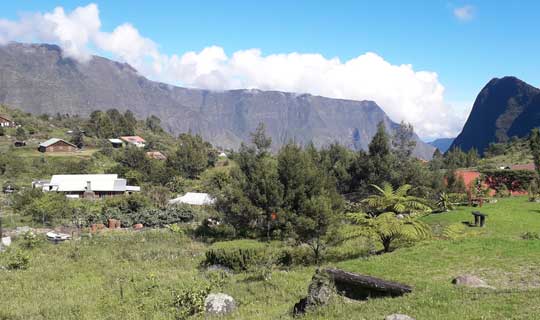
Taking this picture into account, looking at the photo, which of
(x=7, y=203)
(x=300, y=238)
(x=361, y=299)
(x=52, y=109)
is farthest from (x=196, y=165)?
(x=52, y=109)

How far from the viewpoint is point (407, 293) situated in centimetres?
736

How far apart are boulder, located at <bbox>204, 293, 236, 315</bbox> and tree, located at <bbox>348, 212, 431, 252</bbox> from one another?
16.3 ft

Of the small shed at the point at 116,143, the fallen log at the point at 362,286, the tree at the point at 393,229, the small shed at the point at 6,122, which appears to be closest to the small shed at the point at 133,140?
the small shed at the point at 116,143

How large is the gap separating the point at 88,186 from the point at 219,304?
43666 mm

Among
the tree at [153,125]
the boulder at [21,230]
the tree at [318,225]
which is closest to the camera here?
the tree at [318,225]

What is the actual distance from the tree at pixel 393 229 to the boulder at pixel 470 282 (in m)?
3.49

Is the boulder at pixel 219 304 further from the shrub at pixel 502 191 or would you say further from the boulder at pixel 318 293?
the shrub at pixel 502 191

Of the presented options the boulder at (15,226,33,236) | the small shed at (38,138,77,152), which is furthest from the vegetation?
the small shed at (38,138,77,152)

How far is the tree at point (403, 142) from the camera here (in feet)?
105

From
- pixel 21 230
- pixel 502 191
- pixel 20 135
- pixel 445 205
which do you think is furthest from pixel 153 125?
pixel 445 205

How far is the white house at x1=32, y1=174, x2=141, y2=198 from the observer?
154 feet

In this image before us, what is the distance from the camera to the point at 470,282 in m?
7.88

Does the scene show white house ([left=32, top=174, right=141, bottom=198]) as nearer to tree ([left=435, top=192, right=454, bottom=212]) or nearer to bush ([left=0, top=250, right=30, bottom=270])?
bush ([left=0, top=250, right=30, bottom=270])

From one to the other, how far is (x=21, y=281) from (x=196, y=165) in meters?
52.7
